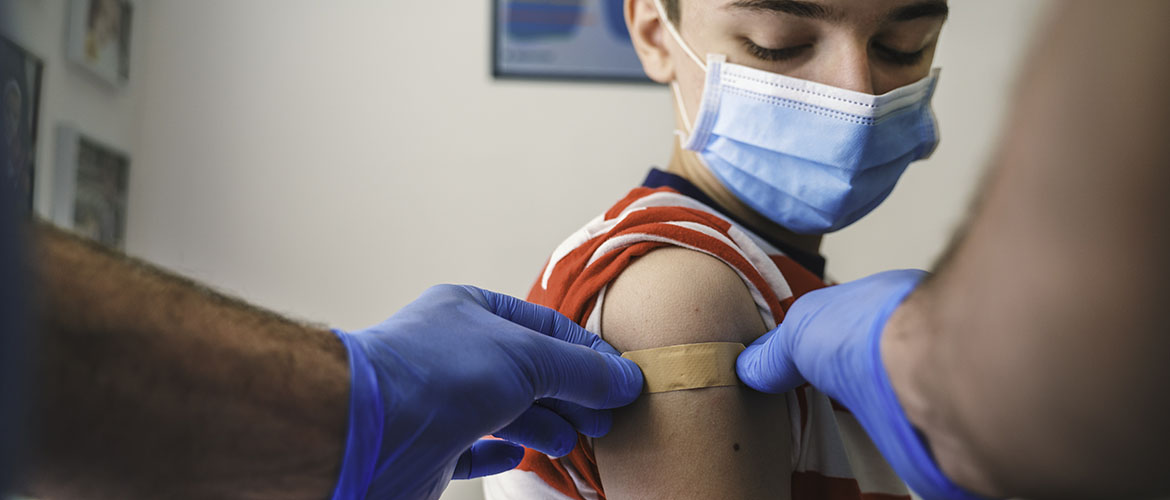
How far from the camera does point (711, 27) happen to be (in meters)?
1.01

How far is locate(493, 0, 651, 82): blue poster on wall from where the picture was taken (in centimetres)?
284

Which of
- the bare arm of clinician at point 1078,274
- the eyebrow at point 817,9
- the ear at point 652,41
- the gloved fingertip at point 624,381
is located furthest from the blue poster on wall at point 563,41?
the bare arm of clinician at point 1078,274

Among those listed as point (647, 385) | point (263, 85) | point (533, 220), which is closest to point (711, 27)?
point (647, 385)

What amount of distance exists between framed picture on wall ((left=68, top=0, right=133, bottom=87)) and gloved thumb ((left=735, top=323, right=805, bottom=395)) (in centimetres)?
233

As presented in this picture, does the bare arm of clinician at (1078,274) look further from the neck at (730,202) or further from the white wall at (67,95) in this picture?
the white wall at (67,95)

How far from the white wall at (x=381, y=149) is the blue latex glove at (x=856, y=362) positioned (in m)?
2.11

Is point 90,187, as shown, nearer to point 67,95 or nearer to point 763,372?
point 67,95

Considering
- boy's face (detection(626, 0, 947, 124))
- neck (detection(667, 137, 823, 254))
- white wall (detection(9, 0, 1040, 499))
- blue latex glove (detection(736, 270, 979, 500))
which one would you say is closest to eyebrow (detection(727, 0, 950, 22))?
boy's face (detection(626, 0, 947, 124))

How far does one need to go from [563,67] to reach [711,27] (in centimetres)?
190

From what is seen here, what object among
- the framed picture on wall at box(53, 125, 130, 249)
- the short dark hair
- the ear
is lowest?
the framed picture on wall at box(53, 125, 130, 249)

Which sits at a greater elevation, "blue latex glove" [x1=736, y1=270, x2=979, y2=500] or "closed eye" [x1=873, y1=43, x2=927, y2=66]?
"closed eye" [x1=873, y1=43, x2=927, y2=66]

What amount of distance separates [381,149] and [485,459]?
2055mm

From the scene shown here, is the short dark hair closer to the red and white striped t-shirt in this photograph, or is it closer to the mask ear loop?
the mask ear loop

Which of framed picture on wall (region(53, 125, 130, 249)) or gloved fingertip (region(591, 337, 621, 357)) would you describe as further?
framed picture on wall (region(53, 125, 130, 249))
